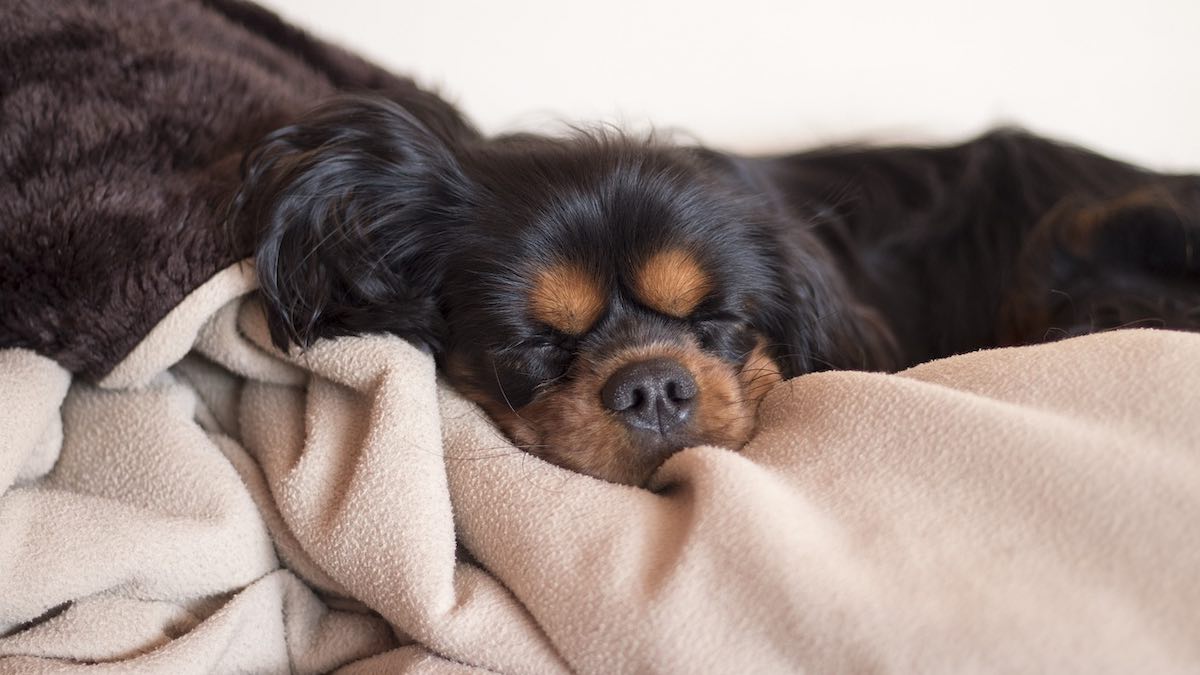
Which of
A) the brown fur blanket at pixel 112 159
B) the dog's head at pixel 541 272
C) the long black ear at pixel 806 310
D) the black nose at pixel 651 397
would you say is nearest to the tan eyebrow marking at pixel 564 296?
the dog's head at pixel 541 272

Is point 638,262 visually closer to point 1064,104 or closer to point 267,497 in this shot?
point 267,497

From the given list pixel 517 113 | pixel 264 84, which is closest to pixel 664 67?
pixel 517 113

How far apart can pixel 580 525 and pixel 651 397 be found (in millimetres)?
254

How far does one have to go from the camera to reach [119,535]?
1.06 meters

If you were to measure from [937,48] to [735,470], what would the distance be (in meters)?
1.47

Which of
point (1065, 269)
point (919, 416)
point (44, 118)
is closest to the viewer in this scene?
point (919, 416)

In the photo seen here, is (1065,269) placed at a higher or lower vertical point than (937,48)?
lower

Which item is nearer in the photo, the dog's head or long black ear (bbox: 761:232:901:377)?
the dog's head

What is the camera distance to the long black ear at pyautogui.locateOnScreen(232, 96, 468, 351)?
125cm

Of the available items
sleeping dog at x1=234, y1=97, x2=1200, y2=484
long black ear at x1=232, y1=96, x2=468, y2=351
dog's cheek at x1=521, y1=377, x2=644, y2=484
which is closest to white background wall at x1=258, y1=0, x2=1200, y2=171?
sleeping dog at x1=234, y1=97, x2=1200, y2=484

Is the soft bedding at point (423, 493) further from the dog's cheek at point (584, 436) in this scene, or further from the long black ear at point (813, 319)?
the long black ear at point (813, 319)

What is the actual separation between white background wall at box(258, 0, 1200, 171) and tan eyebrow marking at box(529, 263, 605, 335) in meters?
0.77

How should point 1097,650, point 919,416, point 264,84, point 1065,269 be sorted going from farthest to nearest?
point 1065,269, point 264,84, point 919,416, point 1097,650

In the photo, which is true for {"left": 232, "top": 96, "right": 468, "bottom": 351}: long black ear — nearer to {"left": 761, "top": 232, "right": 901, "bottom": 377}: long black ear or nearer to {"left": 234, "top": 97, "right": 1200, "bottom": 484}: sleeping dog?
{"left": 234, "top": 97, "right": 1200, "bottom": 484}: sleeping dog
